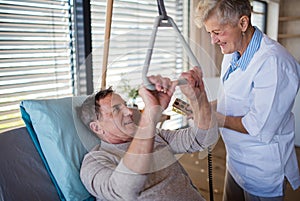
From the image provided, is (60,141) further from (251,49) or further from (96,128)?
(251,49)

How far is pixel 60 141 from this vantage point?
44.9 inches

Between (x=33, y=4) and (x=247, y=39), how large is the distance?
1358mm

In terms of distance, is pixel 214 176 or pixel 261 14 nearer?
pixel 214 176

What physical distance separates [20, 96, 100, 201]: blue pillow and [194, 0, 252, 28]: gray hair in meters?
0.59

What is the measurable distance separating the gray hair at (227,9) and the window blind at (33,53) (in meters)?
1.20

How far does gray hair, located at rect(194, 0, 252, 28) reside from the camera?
3.57ft

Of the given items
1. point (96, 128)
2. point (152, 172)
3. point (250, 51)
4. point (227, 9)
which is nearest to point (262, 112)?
point (250, 51)

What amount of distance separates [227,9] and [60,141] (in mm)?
805

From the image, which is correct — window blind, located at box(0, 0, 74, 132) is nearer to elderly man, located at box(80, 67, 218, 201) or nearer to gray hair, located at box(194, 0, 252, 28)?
elderly man, located at box(80, 67, 218, 201)

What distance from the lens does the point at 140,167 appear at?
78 centimetres

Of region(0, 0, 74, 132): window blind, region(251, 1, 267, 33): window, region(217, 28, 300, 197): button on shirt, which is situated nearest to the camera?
region(217, 28, 300, 197): button on shirt

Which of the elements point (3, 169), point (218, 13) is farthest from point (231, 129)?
point (3, 169)

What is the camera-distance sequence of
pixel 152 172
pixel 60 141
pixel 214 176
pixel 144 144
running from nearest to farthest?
1. pixel 144 144
2. pixel 152 172
3. pixel 60 141
4. pixel 214 176

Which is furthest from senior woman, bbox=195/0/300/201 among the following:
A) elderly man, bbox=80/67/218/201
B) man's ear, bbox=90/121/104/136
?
man's ear, bbox=90/121/104/136
